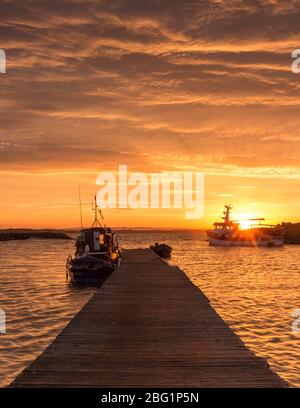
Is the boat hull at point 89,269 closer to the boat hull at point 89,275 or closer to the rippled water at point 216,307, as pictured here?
the boat hull at point 89,275

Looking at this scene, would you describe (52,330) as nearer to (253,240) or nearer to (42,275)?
(42,275)

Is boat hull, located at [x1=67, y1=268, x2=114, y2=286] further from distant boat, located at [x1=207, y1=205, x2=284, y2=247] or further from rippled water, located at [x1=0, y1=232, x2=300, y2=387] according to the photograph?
distant boat, located at [x1=207, y1=205, x2=284, y2=247]

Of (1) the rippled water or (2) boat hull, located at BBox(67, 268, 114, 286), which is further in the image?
(2) boat hull, located at BBox(67, 268, 114, 286)

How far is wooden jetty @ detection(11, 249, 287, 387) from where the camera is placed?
32.2 ft

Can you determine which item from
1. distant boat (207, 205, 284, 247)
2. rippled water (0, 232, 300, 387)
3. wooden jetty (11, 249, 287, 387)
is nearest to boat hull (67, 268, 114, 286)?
rippled water (0, 232, 300, 387)

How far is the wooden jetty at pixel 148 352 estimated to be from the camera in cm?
980

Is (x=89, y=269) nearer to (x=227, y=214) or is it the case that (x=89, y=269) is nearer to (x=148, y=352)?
(x=148, y=352)

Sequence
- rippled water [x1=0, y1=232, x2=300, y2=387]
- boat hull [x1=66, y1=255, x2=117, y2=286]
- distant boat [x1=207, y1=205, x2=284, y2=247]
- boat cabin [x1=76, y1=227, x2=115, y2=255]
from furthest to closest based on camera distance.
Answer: distant boat [x1=207, y1=205, x2=284, y2=247] < boat cabin [x1=76, y1=227, x2=115, y2=255] < boat hull [x1=66, y1=255, x2=117, y2=286] < rippled water [x1=0, y1=232, x2=300, y2=387]

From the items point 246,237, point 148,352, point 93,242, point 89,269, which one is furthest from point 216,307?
point 246,237

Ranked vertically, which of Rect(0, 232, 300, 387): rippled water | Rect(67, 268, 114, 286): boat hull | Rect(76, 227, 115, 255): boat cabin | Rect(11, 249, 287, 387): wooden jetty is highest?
Rect(76, 227, 115, 255): boat cabin

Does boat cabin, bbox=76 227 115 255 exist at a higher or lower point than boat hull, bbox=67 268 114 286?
higher

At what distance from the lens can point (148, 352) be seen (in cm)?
1199

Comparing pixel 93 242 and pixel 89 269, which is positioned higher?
pixel 93 242
